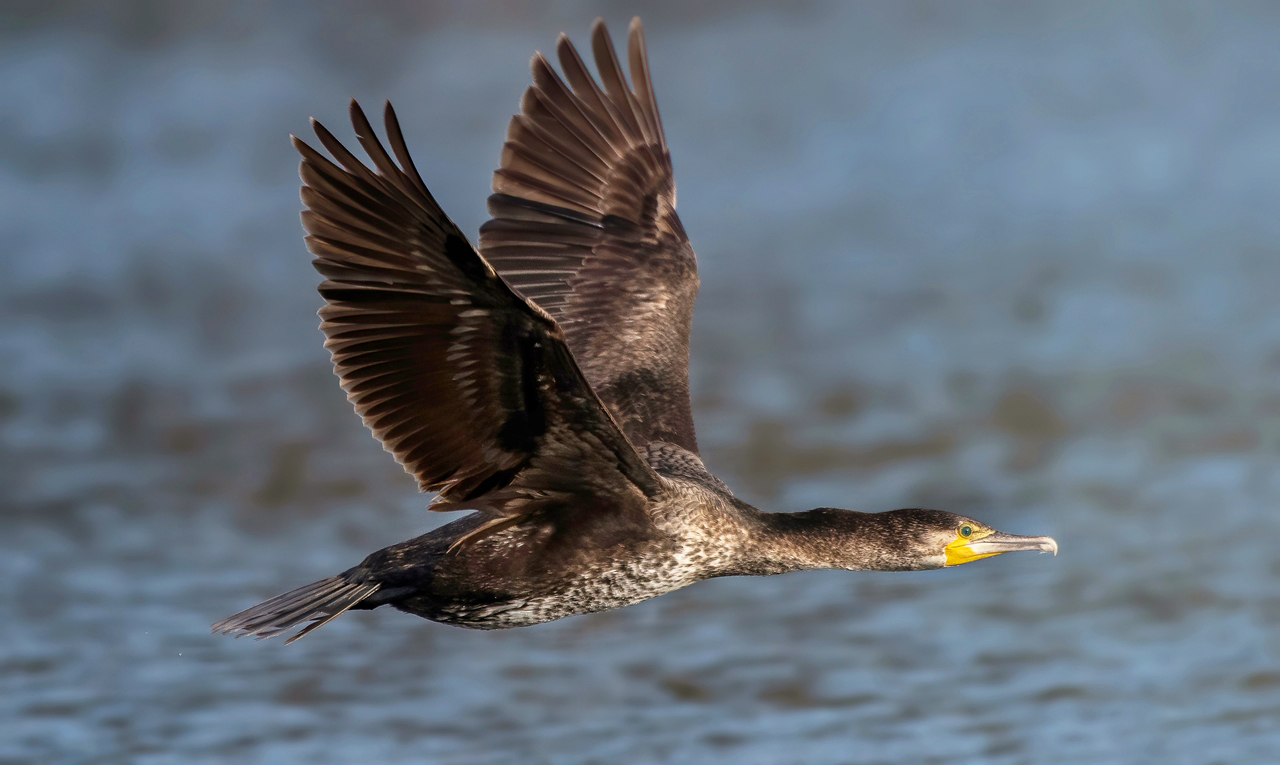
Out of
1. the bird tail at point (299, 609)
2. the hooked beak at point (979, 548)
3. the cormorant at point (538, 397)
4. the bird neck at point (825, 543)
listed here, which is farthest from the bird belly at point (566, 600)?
the hooked beak at point (979, 548)

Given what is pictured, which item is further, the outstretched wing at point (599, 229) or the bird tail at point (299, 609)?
the outstretched wing at point (599, 229)

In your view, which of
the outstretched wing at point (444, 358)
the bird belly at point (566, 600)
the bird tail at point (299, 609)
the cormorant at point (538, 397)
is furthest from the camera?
the bird belly at point (566, 600)

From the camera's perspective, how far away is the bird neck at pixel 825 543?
20.2 ft

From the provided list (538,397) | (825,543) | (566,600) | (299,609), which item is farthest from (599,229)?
(299,609)

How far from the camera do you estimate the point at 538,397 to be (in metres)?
5.16

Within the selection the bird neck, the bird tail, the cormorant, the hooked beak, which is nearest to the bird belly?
the cormorant

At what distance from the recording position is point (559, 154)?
765 cm

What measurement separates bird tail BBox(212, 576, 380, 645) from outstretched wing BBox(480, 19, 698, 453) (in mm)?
2020

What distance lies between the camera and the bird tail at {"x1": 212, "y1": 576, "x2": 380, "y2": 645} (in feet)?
17.6

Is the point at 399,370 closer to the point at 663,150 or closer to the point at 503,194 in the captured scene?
the point at 503,194

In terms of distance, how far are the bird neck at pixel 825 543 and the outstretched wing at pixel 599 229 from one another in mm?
1141

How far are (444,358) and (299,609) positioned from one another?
130 cm

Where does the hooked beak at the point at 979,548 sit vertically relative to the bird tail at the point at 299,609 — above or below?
above

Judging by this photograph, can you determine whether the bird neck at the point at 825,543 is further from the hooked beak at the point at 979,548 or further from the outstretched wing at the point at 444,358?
the outstretched wing at the point at 444,358
